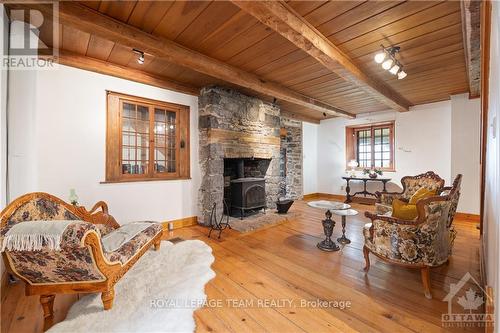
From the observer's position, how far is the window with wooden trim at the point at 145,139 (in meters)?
3.35

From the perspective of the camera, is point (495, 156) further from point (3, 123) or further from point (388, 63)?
point (3, 123)

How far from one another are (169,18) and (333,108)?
4.56 m

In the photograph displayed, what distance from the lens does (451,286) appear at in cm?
212

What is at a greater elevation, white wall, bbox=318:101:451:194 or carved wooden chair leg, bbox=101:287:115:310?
white wall, bbox=318:101:451:194

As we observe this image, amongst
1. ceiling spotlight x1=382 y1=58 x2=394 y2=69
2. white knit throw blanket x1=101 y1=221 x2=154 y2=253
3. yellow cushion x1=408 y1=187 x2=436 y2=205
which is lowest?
white knit throw blanket x1=101 y1=221 x2=154 y2=253

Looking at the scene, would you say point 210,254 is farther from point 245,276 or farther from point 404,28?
point 404,28

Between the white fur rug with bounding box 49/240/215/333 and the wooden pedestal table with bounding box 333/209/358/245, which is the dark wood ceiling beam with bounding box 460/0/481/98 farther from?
the white fur rug with bounding box 49/240/215/333

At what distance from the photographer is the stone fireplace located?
398 centimetres

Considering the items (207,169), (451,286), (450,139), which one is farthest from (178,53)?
(450,139)

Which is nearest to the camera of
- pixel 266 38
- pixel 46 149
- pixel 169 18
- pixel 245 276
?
pixel 169 18

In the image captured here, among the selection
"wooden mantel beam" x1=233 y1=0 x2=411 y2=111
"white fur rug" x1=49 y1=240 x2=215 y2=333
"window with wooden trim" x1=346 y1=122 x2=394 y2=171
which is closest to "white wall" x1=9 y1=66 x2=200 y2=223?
"white fur rug" x1=49 y1=240 x2=215 y2=333

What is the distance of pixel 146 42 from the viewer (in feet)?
7.79
